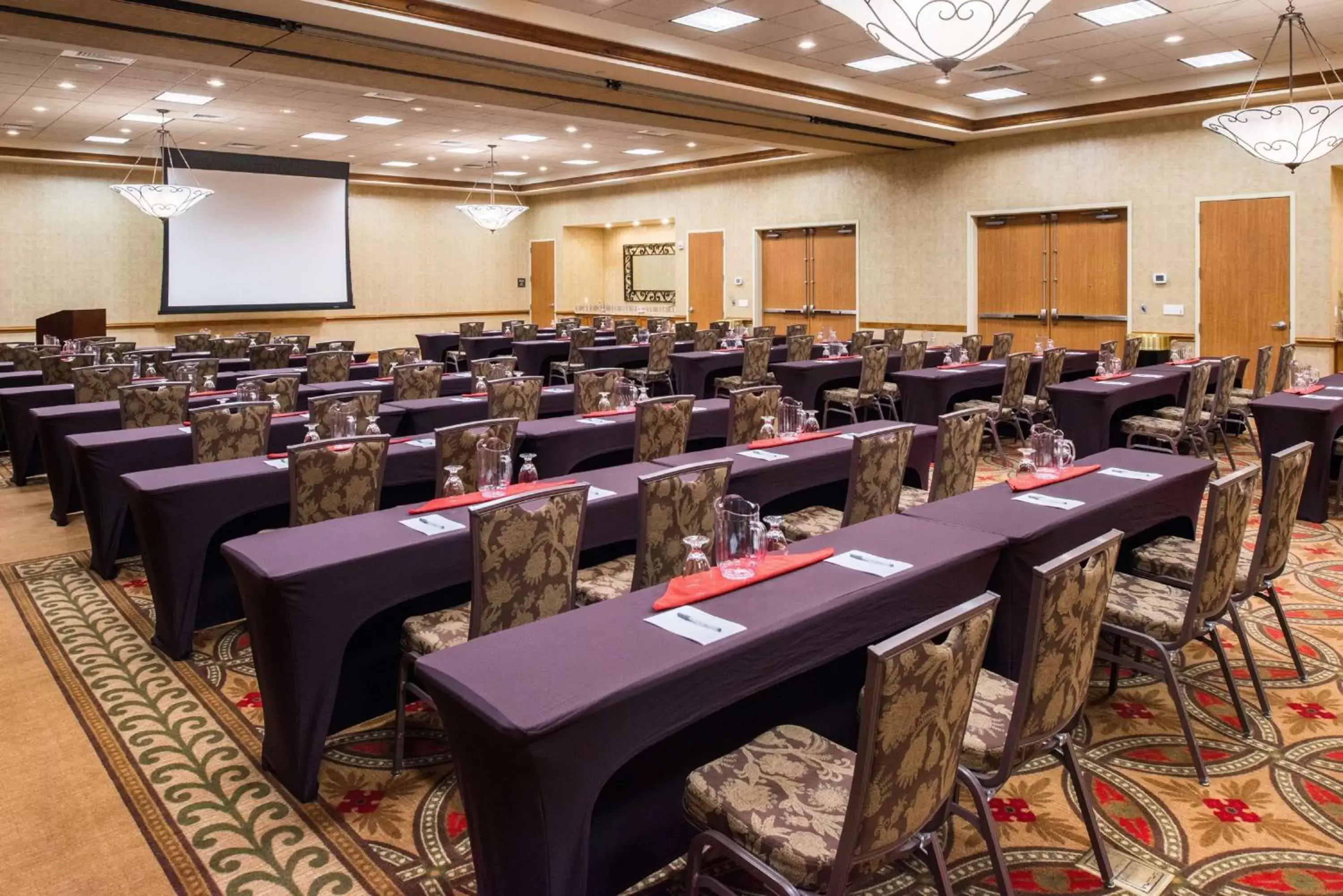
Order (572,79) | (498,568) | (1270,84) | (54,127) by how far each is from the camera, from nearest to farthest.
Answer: (498,568)
(572,79)
(1270,84)
(54,127)

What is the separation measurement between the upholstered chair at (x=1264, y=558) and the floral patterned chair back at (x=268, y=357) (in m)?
8.74

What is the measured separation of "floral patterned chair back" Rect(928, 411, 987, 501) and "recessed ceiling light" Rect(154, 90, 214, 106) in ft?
32.9

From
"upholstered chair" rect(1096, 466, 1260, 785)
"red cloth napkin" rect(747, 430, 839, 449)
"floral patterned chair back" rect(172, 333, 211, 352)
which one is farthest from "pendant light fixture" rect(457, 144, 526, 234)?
"upholstered chair" rect(1096, 466, 1260, 785)

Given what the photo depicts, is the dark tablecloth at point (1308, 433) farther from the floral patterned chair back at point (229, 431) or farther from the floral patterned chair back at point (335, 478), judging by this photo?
the floral patterned chair back at point (229, 431)

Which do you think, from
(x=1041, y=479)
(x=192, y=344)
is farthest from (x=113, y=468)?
(x=192, y=344)

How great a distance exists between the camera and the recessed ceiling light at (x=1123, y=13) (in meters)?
7.99

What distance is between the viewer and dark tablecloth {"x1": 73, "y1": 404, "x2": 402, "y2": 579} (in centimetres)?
507

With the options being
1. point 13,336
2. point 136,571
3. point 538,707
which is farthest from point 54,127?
point 538,707

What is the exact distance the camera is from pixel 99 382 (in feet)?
24.9

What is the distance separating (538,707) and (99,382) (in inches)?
278

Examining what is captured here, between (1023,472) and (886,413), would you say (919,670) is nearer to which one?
(1023,472)

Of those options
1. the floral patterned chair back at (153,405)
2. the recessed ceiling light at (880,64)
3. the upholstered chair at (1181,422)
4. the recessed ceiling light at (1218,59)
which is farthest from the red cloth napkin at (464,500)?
the recessed ceiling light at (1218,59)

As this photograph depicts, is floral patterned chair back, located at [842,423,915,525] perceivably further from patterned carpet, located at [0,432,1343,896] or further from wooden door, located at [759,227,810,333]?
wooden door, located at [759,227,810,333]

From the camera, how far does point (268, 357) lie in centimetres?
1028
